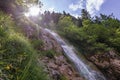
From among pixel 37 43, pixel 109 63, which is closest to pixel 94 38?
pixel 109 63

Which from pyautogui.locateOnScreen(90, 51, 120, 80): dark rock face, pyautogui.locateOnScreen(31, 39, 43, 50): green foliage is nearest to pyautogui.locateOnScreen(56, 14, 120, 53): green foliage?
pyautogui.locateOnScreen(90, 51, 120, 80): dark rock face

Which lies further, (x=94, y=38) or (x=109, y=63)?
(x=94, y=38)

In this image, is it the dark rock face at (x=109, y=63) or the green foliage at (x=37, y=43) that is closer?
the green foliage at (x=37, y=43)

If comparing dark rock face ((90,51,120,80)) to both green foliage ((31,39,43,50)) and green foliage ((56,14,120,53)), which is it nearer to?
green foliage ((56,14,120,53))

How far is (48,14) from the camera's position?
51781mm

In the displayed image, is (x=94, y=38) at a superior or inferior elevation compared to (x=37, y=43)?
superior

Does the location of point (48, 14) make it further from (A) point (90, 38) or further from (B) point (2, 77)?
(B) point (2, 77)

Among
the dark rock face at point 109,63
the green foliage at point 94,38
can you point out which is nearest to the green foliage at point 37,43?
the dark rock face at point 109,63

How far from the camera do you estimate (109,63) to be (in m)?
22.0

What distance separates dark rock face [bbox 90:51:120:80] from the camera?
21500 mm

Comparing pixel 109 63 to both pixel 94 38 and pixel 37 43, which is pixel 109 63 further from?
pixel 37 43

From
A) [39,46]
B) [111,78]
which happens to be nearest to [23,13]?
[39,46]

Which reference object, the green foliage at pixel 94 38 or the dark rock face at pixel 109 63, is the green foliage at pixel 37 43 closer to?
the dark rock face at pixel 109 63

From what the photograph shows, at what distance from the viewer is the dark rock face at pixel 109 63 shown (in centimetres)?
2150
